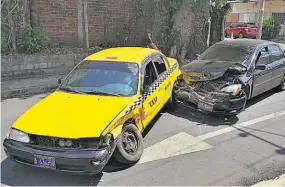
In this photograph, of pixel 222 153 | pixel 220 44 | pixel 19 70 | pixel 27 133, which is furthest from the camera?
pixel 19 70

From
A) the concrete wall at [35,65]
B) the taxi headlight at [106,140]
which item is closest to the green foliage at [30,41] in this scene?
the concrete wall at [35,65]

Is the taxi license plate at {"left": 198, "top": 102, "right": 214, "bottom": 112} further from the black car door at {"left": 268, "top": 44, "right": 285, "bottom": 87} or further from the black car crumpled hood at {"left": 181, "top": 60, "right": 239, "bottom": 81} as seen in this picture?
the black car door at {"left": 268, "top": 44, "right": 285, "bottom": 87}

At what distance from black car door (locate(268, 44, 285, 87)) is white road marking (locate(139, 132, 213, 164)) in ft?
12.1

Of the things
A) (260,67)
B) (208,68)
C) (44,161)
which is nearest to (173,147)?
(44,161)

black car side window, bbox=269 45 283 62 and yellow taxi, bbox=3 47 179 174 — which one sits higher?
black car side window, bbox=269 45 283 62

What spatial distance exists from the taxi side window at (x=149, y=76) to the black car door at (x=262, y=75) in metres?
2.54

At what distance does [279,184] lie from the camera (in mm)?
3896

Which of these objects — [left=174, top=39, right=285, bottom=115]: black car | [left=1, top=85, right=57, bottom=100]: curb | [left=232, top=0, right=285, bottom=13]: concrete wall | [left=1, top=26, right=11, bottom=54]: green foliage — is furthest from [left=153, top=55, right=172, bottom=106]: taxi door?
[left=232, top=0, right=285, bottom=13]: concrete wall

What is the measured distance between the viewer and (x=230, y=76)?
6.49m

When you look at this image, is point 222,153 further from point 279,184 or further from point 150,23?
point 150,23

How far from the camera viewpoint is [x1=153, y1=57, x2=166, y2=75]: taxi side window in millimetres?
5910

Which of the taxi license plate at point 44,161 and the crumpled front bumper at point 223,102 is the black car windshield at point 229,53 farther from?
the taxi license plate at point 44,161

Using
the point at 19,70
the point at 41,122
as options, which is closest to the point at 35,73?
the point at 19,70

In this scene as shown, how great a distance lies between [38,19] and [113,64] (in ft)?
21.0
